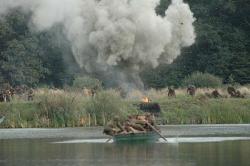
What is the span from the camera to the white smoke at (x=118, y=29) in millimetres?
64938

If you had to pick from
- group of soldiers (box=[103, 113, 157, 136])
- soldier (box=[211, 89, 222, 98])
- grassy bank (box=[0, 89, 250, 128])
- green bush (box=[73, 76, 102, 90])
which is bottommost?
group of soldiers (box=[103, 113, 157, 136])

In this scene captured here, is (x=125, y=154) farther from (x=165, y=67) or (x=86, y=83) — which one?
(x=165, y=67)

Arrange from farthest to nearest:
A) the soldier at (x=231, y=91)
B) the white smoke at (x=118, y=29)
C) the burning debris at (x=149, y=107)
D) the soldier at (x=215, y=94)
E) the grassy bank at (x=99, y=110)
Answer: the white smoke at (x=118, y=29) < the soldier at (x=231, y=91) < the soldier at (x=215, y=94) < the burning debris at (x=149, y=107) < the grassy bank at (x=99, y=110)

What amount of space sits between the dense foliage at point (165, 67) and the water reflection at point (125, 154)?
38.1 m

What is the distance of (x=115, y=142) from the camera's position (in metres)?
44.2


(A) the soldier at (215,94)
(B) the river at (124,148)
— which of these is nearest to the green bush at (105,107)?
(B) the river at (124,148)

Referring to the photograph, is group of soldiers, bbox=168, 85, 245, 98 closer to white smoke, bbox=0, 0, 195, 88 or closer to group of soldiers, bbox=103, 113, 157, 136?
white smoke, bbox=0, 0, 195, 88

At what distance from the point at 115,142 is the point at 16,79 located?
3881cm

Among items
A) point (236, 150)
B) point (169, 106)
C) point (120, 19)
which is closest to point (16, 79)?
point (120, 19)

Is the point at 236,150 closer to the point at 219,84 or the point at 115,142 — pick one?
the point at 115,142

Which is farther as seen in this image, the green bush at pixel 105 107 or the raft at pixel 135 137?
the green bush at pixel 105 107

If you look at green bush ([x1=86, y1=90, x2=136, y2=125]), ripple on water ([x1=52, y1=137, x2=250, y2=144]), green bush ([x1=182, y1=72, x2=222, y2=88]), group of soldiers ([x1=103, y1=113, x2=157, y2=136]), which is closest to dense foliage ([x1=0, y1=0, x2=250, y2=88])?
green bush ([x1=182, y1=72, x2=222, y2=88])

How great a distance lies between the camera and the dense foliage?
82000mm

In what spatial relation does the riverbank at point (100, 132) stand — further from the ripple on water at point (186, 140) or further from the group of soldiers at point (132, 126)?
the group of soldiers at point (132, 126)
